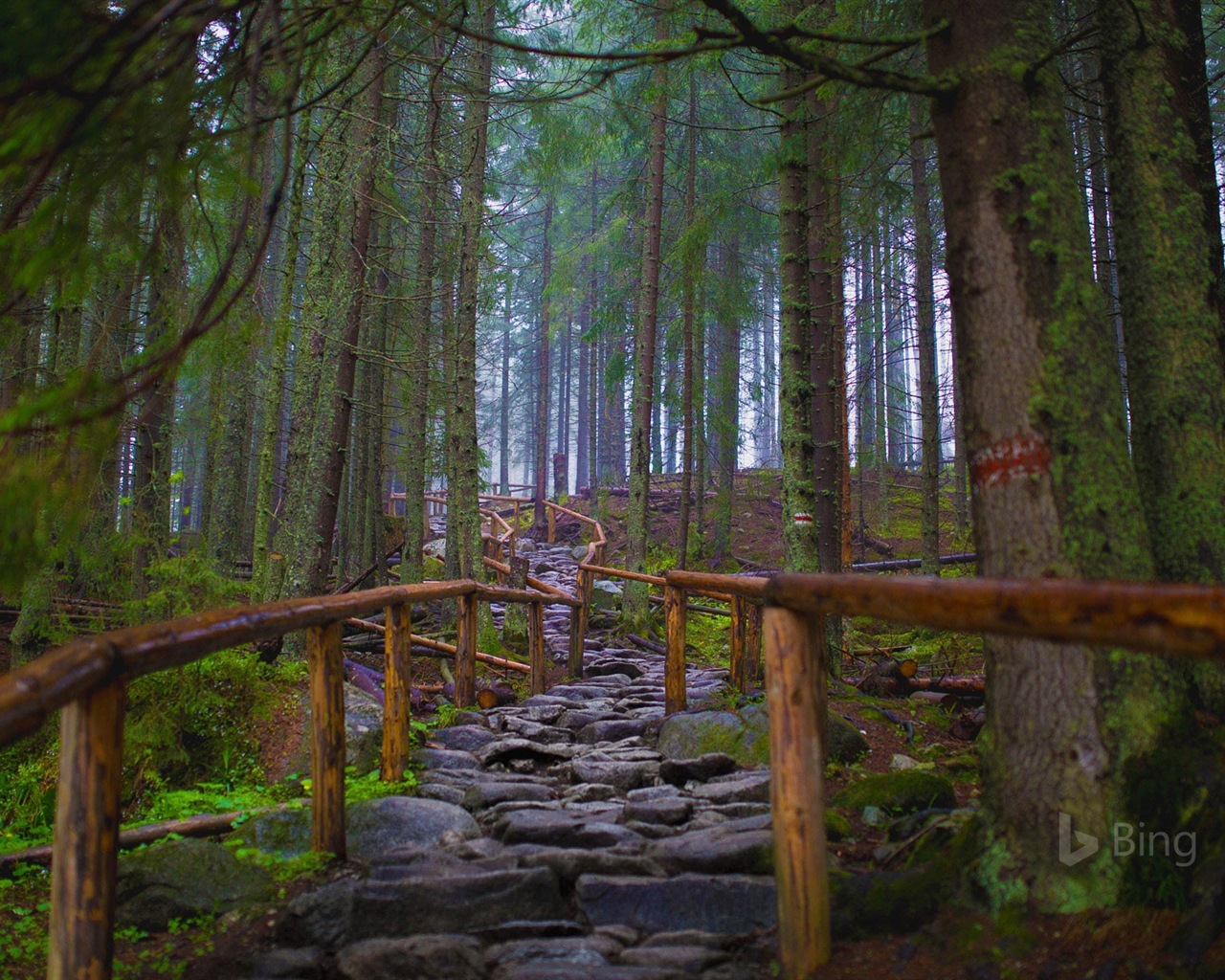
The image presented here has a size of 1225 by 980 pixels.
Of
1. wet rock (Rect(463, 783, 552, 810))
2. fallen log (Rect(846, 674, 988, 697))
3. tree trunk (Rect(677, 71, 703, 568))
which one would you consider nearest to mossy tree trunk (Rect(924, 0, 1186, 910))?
wet rock (Rect(463, 783, 552, 810))

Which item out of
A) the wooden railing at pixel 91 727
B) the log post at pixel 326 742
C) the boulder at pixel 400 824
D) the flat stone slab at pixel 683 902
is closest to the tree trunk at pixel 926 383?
the boulder at pixel 400 824

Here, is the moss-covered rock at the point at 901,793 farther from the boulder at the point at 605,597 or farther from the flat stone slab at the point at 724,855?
the boulder at the point at 605,597

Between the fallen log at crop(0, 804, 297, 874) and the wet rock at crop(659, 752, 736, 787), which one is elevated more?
the wet rock at crop(659, 752, 736, 787)

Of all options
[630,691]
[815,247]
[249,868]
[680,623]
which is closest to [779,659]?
[249,868]

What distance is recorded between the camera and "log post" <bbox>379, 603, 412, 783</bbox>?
5.02m

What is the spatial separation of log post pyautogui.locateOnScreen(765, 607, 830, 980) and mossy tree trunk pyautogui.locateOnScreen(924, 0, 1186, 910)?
0.61 metres

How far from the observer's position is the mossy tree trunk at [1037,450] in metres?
2.63

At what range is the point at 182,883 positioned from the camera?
361cm

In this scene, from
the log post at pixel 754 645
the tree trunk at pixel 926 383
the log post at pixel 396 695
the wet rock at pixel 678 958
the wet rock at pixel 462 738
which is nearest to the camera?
the wet rock at pixel 678 958

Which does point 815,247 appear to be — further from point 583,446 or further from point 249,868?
point 583,446

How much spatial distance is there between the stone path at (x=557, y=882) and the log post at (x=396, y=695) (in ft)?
0.90

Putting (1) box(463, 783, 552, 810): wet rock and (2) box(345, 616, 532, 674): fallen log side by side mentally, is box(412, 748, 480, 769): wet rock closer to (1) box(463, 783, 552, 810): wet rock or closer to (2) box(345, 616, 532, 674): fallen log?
(1) box(463, 783, 552, 810): wet rock

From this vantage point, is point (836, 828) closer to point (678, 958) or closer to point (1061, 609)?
point (678, 958)

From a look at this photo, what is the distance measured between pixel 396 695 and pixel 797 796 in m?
3.16
